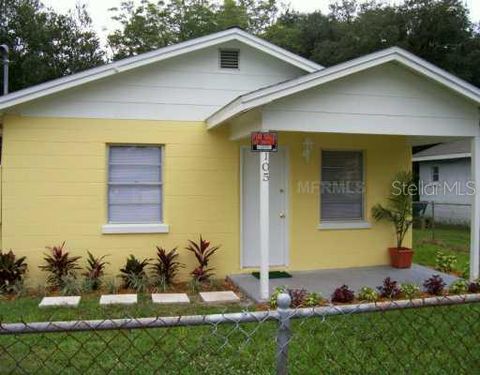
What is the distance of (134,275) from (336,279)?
11.4 feet

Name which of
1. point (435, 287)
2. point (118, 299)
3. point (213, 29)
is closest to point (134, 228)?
point (118, 299)

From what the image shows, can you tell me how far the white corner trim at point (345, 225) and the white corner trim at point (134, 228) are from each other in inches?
119

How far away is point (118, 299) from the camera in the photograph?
7.92 meters

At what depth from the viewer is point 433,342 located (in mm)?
5531

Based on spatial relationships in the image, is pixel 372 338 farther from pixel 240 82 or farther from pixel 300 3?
pixel 300 3

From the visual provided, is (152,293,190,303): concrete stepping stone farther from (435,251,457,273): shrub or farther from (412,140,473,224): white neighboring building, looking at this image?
(412,140,473,224): white neighboring building

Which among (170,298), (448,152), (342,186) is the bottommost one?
(170,298)

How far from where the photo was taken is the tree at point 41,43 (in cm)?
2747

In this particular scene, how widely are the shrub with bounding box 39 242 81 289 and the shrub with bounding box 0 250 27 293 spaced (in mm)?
397

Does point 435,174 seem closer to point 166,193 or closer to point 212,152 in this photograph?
point 212,152

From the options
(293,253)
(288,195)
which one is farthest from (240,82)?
(293,253)

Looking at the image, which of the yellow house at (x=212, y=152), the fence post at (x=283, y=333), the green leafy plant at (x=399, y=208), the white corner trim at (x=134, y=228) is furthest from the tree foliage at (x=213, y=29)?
the fence post at (x=283, y=333)

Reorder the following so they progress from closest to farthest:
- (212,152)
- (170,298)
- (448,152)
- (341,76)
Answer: (341,76)
(170,298)
(212,152)
(448,152)

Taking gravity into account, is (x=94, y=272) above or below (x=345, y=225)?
below
